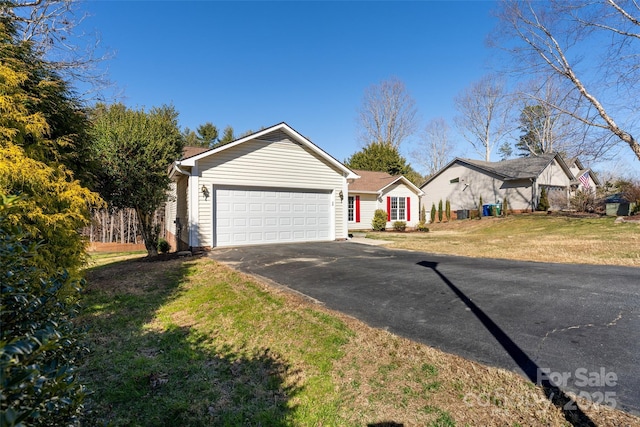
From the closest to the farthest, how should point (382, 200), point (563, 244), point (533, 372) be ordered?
1. point (533, 372)
2. point (563, 244)
3. point (382, 200)

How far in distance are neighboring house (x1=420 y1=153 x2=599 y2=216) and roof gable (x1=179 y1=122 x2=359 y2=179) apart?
732 inches

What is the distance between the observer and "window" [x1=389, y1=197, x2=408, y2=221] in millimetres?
22953

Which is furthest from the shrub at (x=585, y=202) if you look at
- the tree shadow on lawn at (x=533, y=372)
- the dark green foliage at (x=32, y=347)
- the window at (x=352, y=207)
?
the dark green foliage at (x=32, y=347)

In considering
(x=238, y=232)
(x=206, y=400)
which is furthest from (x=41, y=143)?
(x=238, y=232)

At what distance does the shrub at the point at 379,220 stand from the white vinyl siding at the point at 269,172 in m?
7.26

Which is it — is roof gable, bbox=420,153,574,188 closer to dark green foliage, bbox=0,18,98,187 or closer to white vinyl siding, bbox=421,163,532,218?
white vinyl siding, bbox=421,163,532,218

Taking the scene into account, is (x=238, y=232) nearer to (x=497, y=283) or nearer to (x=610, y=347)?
(x=497, y=283)

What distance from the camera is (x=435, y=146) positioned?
4178 cm

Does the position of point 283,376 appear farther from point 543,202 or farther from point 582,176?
point 582,176

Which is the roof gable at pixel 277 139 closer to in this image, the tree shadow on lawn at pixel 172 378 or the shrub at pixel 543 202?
the tree shadow on lawn at pixel 172 378

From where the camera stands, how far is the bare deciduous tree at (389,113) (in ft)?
121

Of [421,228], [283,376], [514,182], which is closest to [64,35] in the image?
[283,376]

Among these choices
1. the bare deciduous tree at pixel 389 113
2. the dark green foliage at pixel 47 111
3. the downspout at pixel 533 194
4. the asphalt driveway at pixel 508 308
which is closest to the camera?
the asphalt driveway at pixel 508 308

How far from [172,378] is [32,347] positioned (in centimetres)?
251
